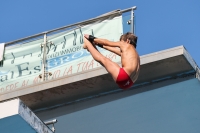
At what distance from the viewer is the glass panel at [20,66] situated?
12.5 metres

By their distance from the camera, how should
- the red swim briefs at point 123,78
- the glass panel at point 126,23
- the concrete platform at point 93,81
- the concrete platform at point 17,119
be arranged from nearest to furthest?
the red swim briefs at point 123,78, the concrete platform at point 17,119, the concrete platform at point 93,81, the glass panel at point 126,23

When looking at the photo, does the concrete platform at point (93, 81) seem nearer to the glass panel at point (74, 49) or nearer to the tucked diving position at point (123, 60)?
the glass panel at point (74, 49)

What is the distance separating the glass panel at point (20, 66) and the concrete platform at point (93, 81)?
1.56 ft

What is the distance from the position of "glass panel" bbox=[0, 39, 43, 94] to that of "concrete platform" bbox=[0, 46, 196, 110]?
18.7 inches

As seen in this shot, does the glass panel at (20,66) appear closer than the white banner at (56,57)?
No

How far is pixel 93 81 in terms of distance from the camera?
11.6m

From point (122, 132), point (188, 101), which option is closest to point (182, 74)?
point (188, 101)

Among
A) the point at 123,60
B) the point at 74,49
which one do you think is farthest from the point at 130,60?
the point at 74,49

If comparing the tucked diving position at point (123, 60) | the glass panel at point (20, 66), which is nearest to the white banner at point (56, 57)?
the glass panel at point (20, 66)

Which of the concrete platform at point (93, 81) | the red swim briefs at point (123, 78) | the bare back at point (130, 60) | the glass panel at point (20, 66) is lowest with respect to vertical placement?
the red swim briefs at point (123, 78)

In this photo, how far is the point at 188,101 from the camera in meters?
11.1

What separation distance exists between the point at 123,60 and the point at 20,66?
4.35 meters

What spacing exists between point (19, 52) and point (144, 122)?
3.27 metres

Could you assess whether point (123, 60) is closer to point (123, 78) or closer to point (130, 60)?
point (130, 60)
